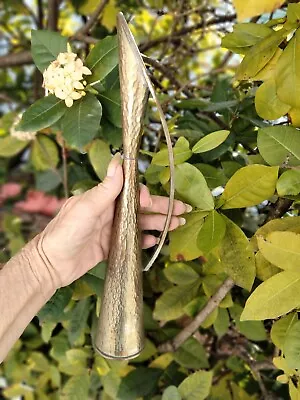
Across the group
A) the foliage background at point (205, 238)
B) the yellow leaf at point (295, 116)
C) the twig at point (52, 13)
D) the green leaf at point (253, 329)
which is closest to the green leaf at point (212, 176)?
the foliage background at point (205, 238)

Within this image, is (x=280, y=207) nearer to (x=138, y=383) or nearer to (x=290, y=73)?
(x=290, y=73)

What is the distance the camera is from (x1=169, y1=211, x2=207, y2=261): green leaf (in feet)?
1.96

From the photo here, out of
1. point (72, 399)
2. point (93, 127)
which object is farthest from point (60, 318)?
point (93, 127)

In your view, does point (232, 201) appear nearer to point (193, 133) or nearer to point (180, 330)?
point (193, 133)

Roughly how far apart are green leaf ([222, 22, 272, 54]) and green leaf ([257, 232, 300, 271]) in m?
0.20

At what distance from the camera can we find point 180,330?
822 mm

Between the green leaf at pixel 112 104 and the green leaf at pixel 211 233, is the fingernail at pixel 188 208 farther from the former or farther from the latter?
the green leaf at pixel 112 104

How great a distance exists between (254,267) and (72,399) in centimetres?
39

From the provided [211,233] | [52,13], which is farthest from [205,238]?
[52,13]

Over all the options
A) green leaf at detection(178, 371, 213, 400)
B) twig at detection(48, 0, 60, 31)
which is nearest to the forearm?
green leaf at detection(178, 371, 213, 400)

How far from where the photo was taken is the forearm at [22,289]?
1.89 feet

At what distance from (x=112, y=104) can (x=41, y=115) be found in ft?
0.26

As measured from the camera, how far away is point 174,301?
740 millimetres

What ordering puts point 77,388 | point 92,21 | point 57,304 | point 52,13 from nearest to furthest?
point 57,304 < point 77,388 < point 92,21 < point 52,13
